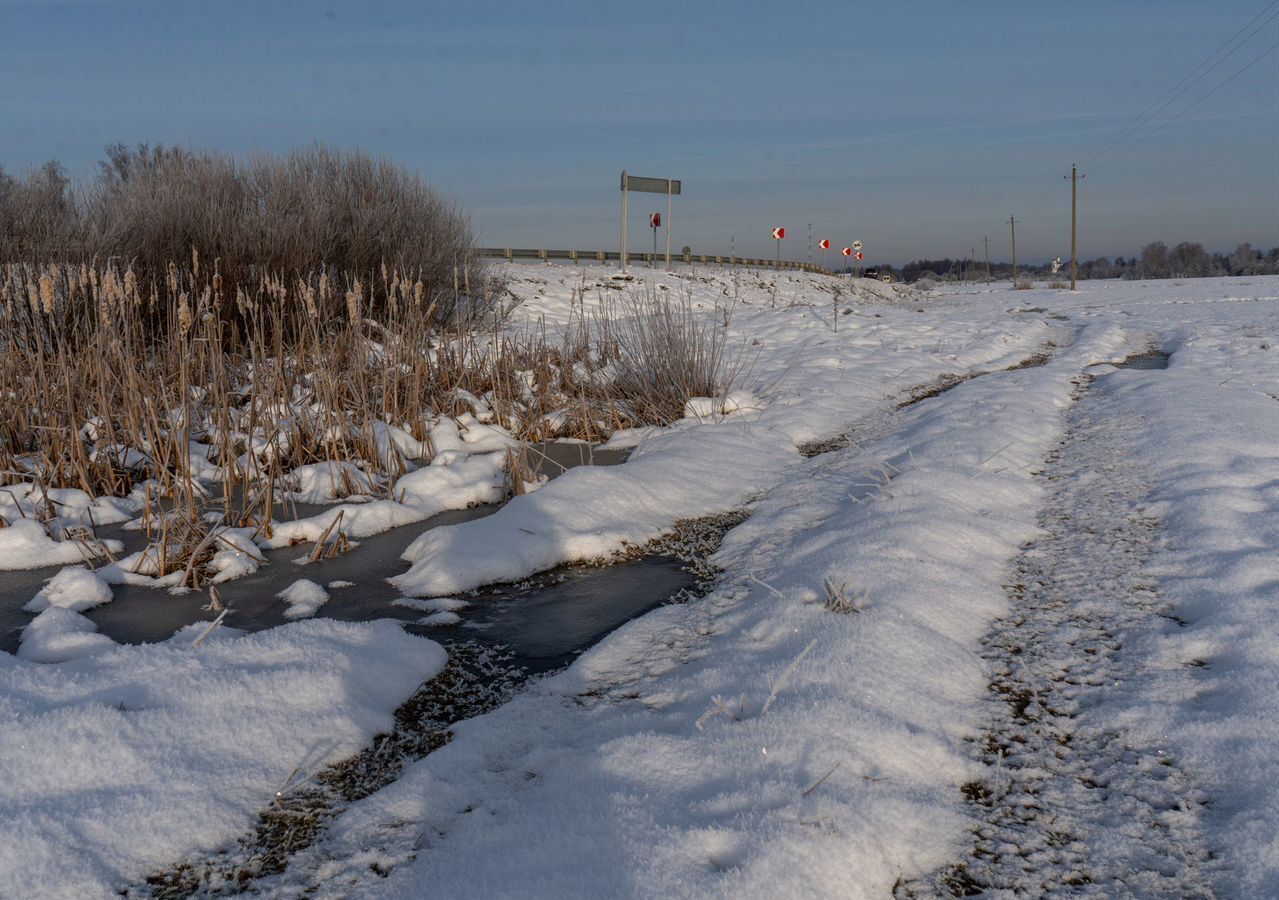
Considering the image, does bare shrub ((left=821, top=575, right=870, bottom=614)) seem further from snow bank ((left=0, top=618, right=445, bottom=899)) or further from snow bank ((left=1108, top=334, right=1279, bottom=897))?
snow bank ((left=0, top=618, right=445, bottom=899))

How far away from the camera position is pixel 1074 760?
197cm

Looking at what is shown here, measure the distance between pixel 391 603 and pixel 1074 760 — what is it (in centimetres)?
224

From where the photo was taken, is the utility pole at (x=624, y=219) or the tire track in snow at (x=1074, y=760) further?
the utility pole at (x=624, y=219)

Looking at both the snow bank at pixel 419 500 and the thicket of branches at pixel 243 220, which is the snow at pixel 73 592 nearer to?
the snow bank at pixel 419 500

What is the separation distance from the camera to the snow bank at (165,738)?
1668 millimetres

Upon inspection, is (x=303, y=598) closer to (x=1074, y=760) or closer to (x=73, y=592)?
(x=73, y=592)

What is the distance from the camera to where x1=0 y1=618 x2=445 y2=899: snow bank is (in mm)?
1668

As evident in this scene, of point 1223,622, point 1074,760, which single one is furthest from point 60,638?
point 1223,622

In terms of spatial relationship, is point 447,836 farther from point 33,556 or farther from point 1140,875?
point 33,556

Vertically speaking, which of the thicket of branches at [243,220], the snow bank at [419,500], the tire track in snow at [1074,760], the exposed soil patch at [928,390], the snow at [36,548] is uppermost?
the thicket of branches at [243,220]

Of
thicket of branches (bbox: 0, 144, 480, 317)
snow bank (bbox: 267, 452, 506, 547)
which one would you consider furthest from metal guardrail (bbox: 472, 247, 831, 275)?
snow bank (bbox: 267, 452, 506, 547)

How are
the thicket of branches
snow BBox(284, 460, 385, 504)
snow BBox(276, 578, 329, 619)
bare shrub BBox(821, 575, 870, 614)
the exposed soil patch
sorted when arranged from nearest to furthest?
bare shrub BBox(821, 575, 870, 614) → snow BBox(276, 578, 329, 619) → snow BBox(284, 460, 385, 504) → the exposed soil patch → the thicket of branches

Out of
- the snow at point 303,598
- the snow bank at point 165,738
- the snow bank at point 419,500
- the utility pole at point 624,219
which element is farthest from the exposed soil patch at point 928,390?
the utility pole at point 624,219

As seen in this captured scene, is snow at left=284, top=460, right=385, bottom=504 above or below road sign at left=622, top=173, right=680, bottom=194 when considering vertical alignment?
below
